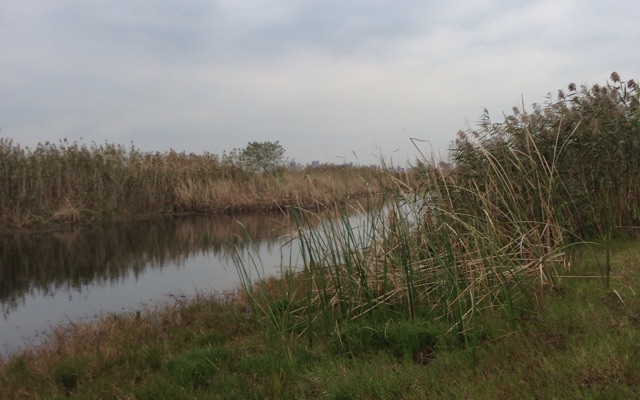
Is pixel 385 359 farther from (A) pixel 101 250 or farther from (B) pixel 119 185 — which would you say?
(B) pixel 119 185

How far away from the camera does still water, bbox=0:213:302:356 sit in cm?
678

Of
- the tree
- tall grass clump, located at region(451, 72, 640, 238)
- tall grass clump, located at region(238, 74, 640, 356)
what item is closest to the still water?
tall grass clump, located at region(238, 74, 640, 356)

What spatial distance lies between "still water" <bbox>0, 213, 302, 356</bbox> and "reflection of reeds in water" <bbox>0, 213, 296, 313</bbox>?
2 centimetres

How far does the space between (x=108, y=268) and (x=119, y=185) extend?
8917mm

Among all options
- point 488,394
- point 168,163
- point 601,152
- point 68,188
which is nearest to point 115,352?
point 488,394

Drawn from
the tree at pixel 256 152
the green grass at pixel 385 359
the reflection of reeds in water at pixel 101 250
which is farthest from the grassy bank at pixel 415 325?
the tree at pixel 256 152

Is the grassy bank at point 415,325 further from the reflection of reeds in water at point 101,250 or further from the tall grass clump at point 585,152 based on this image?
the reflection of reeds in water at point 101,250

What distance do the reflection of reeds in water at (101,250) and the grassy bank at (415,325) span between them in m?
2.30

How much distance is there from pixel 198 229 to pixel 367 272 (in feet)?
39.5

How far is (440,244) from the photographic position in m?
4.76

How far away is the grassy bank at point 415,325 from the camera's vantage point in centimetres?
306

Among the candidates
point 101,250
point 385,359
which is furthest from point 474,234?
point 101,250

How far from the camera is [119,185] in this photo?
1825cm

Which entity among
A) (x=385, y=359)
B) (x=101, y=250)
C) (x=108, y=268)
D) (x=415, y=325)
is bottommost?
(x=385, y=359)
